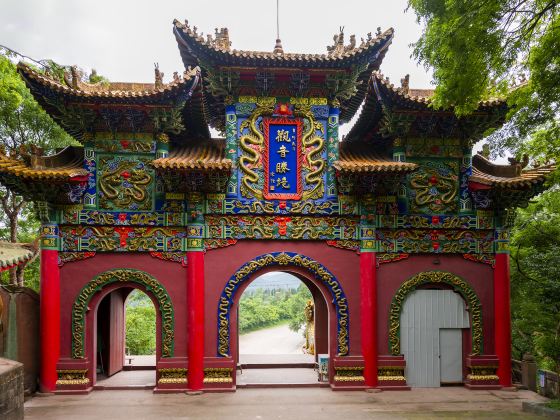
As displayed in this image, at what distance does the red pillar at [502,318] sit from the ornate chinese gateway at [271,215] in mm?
30

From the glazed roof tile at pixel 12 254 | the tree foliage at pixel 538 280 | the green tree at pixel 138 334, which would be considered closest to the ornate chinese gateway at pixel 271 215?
the tree foliage at pixel 538 280

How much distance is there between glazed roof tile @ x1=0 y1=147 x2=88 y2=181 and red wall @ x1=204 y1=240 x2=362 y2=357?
3247 millimetres

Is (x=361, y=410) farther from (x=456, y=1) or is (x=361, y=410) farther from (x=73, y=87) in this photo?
(x=73, y=87)

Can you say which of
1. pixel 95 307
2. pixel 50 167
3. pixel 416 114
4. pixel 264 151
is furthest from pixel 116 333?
pixel 416 114

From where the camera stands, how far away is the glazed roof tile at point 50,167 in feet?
30.4

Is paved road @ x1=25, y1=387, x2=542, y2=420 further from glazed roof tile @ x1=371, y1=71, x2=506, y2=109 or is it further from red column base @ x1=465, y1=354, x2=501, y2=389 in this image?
glazed roof tile @ x1=371, y1=71, x2=506, y2=109

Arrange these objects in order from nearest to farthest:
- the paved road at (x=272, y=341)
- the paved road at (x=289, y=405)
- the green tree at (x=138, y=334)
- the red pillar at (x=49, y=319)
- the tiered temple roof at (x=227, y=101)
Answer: the paved road at (x=289, y=405) → the tiered temple roof at (x=227, y=101) → the red pillar at (x=49, y=319) → the green tree at (x=138, y=334) → the paved road at (x=272, y=341)

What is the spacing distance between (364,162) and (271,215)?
7.68 feet

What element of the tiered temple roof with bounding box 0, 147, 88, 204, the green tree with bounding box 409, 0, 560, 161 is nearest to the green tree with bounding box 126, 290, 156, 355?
the tiered temple roof with bounding box 0, 147, 88, 204

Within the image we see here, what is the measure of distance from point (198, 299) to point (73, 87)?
4.93m

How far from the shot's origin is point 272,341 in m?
32.8

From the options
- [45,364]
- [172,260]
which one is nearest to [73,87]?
[172,260]

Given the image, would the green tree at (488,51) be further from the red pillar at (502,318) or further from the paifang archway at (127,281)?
the paifang archway at (127,281)

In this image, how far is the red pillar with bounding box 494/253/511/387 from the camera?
415 inches
